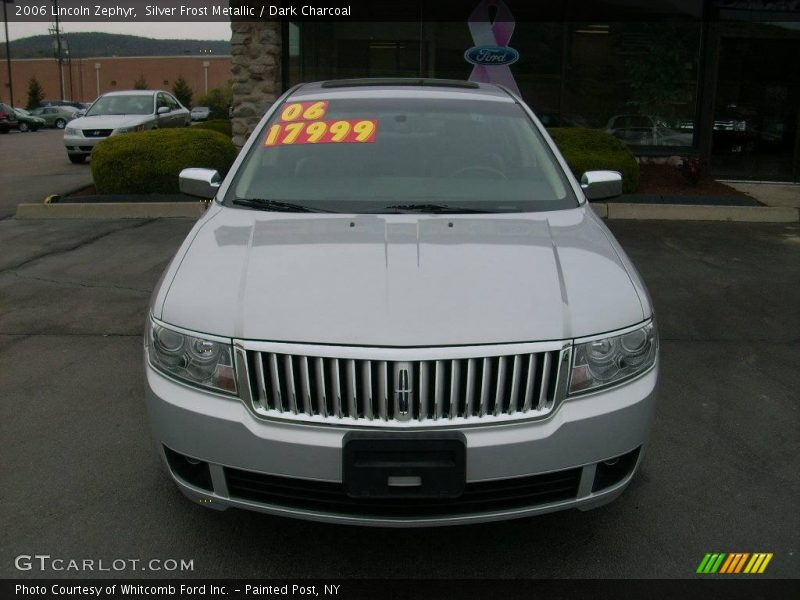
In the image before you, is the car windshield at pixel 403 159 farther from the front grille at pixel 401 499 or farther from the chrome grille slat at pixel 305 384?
the front grille at pixel 401 499

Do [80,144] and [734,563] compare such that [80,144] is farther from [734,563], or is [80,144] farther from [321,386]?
[734,563]

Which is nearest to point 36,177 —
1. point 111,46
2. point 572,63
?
point 572,63

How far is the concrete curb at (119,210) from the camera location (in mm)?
10562

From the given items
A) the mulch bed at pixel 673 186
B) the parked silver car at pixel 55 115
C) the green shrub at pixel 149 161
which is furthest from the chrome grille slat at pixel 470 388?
the parked silver car at pixel 55 115

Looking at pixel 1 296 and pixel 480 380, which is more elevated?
pixel 480 380

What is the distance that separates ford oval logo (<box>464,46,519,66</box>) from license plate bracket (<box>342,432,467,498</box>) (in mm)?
11919

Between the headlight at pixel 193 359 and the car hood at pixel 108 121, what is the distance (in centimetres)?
1560

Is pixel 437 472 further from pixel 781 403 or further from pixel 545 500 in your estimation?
pixel 781 403

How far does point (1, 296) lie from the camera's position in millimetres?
6691

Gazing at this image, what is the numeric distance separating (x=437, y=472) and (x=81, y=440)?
7.30ft

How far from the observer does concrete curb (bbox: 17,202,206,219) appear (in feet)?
34.7

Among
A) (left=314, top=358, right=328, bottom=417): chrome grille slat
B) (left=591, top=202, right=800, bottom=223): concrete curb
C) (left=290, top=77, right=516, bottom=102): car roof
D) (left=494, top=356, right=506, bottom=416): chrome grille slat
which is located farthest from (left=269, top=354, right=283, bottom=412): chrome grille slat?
(left=591, top=202, right=800, bottom=223): concrete curb

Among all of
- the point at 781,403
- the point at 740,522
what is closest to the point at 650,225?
the point at 781,403

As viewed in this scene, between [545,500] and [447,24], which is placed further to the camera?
[447,24]
